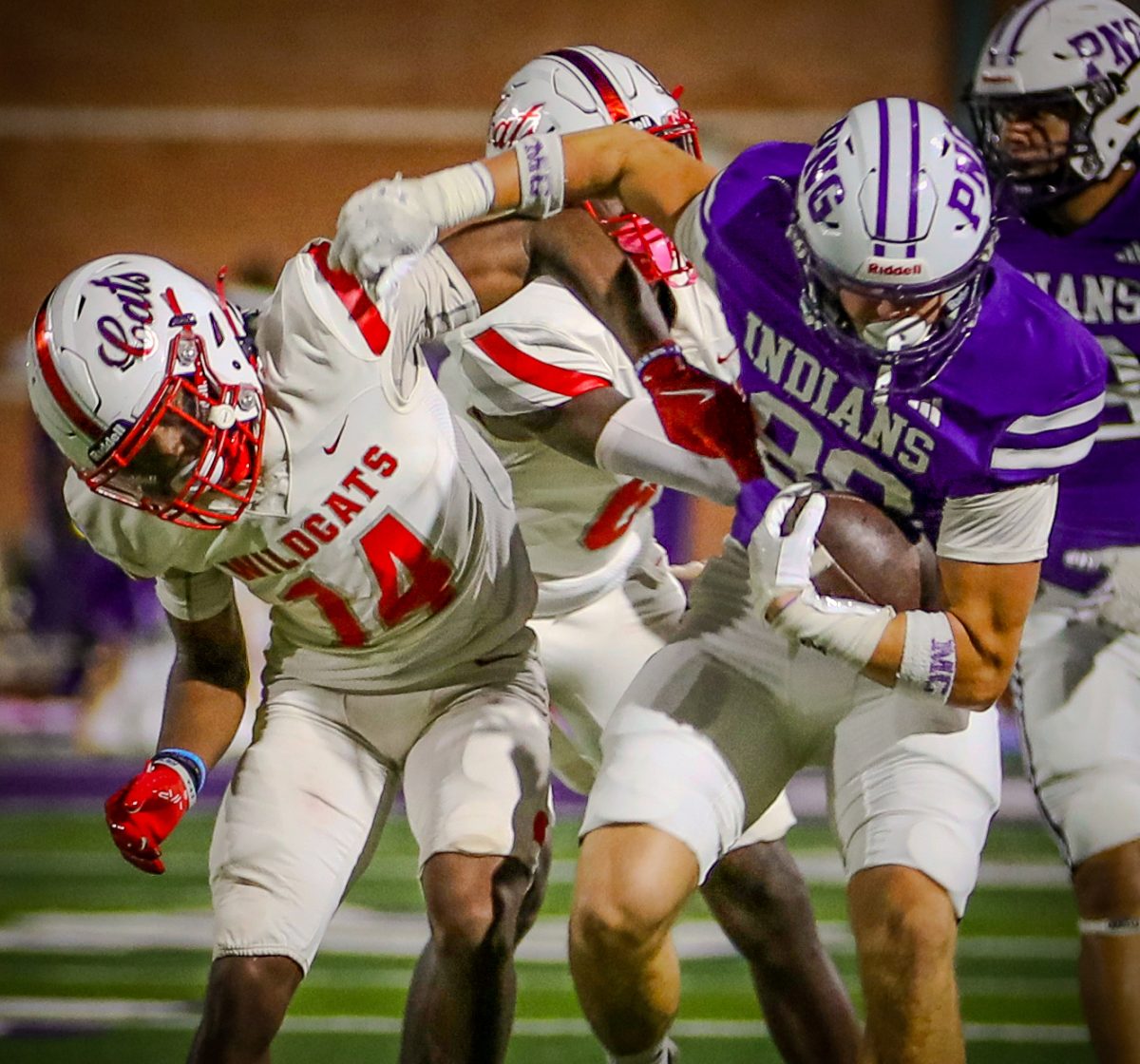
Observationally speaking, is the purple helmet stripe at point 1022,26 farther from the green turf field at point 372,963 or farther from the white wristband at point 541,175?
the green turf field at point 372,963

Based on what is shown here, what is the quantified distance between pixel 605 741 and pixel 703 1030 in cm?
137

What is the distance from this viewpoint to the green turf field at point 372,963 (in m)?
3.79

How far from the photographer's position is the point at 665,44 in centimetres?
979

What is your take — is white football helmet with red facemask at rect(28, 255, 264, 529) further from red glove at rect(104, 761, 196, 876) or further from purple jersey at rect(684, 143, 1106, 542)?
purple jersey at rect(684, 143, 1106, 542)

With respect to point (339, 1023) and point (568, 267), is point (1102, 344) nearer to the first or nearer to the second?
point (568, 267)

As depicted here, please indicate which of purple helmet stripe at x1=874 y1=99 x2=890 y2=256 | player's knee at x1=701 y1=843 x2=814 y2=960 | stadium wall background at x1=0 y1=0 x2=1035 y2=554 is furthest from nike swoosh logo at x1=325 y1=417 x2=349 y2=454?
stadium wall background at x1=0 y1=0 x2=1035 y2=554

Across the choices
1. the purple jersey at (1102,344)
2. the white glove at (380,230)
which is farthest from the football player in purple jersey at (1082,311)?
the white glove at (380,230)

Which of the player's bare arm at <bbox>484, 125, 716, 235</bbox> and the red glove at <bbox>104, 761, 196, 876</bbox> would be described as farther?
the player's bare arm at <bbox>484, 125, 716, 235</bbox>

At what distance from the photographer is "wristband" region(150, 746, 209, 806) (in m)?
2.77

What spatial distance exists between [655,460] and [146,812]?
3.45 ft

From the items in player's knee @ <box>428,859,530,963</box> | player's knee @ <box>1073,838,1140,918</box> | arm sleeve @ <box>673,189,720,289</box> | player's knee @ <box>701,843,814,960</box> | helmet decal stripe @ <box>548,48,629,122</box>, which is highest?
helmet decal stripe @ <box>548,48,629,122</box>

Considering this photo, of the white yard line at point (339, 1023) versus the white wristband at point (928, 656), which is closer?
the white wristband at point (928, 656)

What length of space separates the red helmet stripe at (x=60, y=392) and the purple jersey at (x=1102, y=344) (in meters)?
1.68

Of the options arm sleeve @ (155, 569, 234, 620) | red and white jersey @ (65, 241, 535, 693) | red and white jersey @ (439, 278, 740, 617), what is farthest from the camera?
red and white jersey @ (439, 278, 740, 617)
